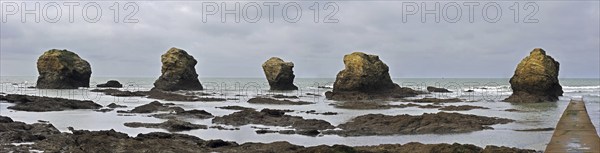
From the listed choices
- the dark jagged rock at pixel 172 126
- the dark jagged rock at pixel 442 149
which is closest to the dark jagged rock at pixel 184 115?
the dark jagged rock at pixel 172 126

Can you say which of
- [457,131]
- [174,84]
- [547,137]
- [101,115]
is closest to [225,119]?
[101,115]

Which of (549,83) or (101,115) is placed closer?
(101,115)

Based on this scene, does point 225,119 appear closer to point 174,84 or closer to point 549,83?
point 549,83

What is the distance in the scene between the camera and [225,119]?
998 inches

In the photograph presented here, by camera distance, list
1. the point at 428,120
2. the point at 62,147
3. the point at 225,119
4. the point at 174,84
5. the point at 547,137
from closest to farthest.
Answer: the point at 62,147
the point at 547,137
the point at 428,120
the point at 225,119
the point at 174,84

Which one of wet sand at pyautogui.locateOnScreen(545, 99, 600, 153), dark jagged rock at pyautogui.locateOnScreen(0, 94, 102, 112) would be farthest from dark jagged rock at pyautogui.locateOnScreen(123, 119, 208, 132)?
wet sand at pyautogui.locateOnScreen(545, 99, 600, 153)

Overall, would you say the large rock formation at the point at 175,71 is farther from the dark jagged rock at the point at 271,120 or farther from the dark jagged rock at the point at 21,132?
the dark jagged rock at the point at 21,132

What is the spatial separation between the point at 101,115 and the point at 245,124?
32.3ft

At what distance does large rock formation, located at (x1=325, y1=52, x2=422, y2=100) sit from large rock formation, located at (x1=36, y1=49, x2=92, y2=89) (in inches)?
1429

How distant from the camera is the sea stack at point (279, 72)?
74188 mm

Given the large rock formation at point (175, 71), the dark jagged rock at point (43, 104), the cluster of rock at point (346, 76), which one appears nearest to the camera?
the dark jagged rock at point (43, 104)

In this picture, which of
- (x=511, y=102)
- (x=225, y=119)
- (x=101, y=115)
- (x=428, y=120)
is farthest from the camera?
(x=511, y=102)

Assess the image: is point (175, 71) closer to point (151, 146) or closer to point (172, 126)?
point (172, 126)

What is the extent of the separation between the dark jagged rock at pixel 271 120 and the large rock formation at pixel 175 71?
45287 mm
